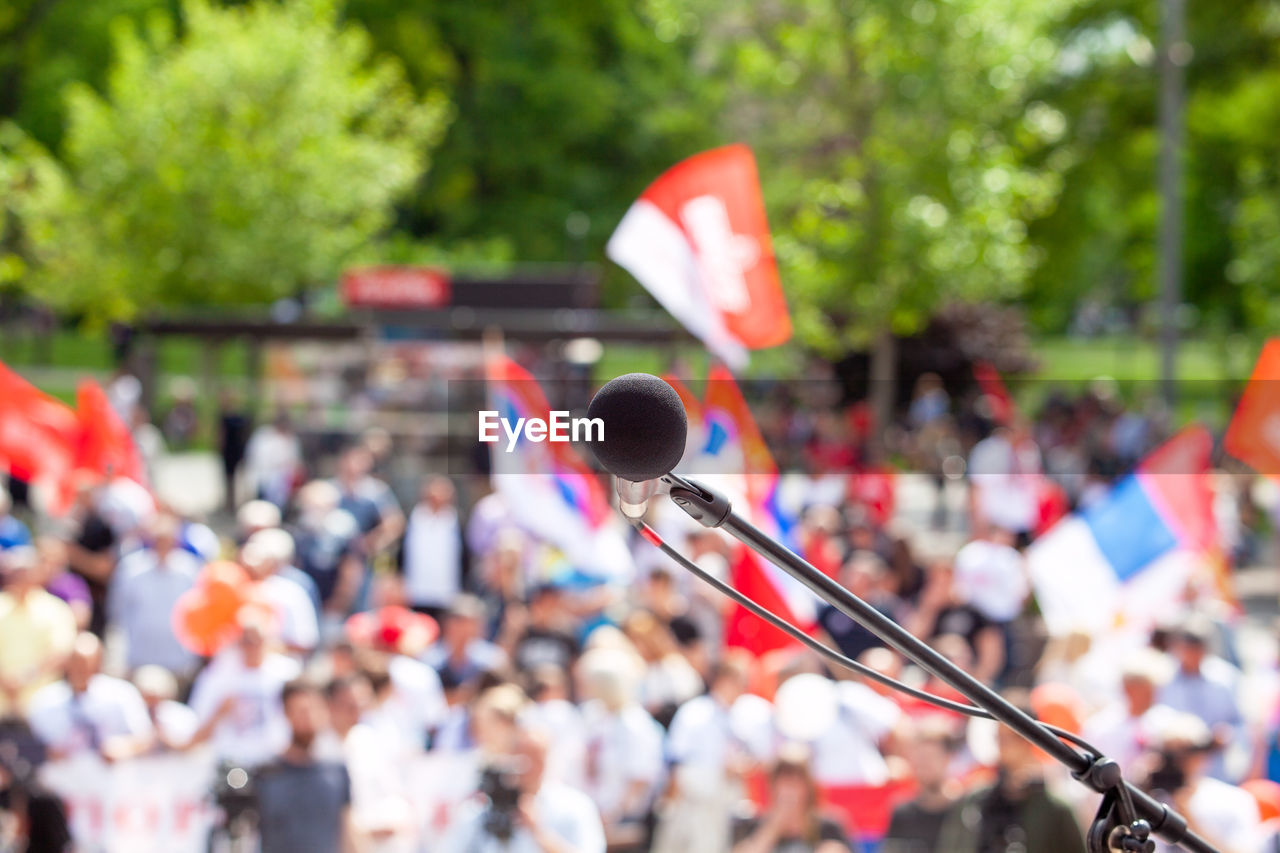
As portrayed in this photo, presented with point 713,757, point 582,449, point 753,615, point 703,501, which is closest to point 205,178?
point 753,615

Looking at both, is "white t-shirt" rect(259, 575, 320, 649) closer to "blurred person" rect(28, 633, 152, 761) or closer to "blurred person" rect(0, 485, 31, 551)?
"blurred person" rect(28, 633, 152, 761)

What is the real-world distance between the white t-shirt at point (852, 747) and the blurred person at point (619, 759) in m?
0.78

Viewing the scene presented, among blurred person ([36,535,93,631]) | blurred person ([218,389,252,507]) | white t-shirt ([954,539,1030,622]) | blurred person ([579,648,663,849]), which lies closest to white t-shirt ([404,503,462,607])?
blurred person ([36,535,93,631])

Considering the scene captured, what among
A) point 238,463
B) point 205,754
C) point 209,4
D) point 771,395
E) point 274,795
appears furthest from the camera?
point 209,4

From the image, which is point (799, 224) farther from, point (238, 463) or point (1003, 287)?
point (238, 463)

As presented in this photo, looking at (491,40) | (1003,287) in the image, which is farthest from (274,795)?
(491,40)

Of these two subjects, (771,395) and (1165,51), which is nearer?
(1165,51)

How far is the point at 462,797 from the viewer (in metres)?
6.39

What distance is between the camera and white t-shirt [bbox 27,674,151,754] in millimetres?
6649

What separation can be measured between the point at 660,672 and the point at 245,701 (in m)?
2.19

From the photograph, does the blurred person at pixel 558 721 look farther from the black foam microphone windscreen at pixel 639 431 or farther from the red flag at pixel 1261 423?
the black foam microphone windscreen at pixel 639 431

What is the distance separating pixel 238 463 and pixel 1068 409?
13.6 metres

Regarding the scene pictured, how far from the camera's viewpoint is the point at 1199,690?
7238 millimetres

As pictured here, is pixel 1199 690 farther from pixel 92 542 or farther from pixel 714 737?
pixel 92 542
